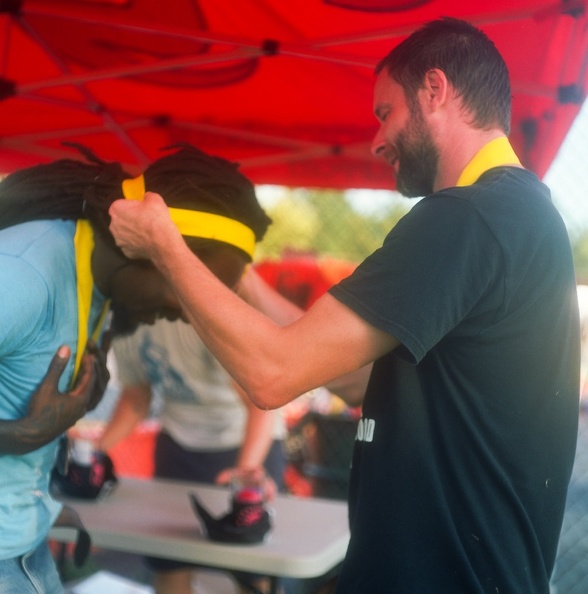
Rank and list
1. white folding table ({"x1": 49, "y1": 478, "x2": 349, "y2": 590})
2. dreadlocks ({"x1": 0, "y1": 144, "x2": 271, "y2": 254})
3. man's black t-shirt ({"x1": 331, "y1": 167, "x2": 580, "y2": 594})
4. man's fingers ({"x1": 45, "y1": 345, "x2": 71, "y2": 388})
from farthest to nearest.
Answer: white folding table ({"x1": 49, "y1": 478, "x2": 349, "y2": 590}) < dreadlocks ({"x1": 0, "y1": 144, "x2": 271, "y2": 254}) < man's fingers ({"x1": 45, "y1": 345, "x2": 71, "y2": 388}) < man's black t-shirt ({"x1": 331, "y1": 167, "x2": 580, "y2": 594})

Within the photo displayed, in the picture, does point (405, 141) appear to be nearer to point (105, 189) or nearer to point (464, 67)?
point (464, 67)

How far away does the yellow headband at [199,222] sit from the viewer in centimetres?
155

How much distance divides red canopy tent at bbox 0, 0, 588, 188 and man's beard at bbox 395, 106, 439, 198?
790 millimetres

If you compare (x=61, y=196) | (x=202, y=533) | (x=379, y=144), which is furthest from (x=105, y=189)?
(x=202, y=533)

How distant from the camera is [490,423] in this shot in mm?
1278

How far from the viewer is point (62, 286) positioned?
144 cm

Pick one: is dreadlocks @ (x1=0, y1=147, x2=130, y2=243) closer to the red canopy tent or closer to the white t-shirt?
the red canopy tent

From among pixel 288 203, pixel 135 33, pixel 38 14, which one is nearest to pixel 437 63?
pixel 135 33

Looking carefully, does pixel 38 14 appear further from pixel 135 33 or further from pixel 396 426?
pixel 396 426

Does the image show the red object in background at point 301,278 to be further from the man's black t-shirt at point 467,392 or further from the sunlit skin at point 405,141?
the man's black t-shirt at point 467,392

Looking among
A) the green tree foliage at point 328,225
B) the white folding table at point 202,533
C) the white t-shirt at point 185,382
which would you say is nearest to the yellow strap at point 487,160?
the white folding table at point 202,533

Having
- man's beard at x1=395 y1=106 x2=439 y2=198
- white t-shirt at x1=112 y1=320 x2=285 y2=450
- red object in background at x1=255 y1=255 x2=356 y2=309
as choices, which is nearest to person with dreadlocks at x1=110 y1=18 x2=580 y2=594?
man's beard at x1=395 y1=106 x2=439 y2=198

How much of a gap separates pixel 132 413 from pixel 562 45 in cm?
→ 224

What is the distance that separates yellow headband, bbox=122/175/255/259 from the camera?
61.1 inches
